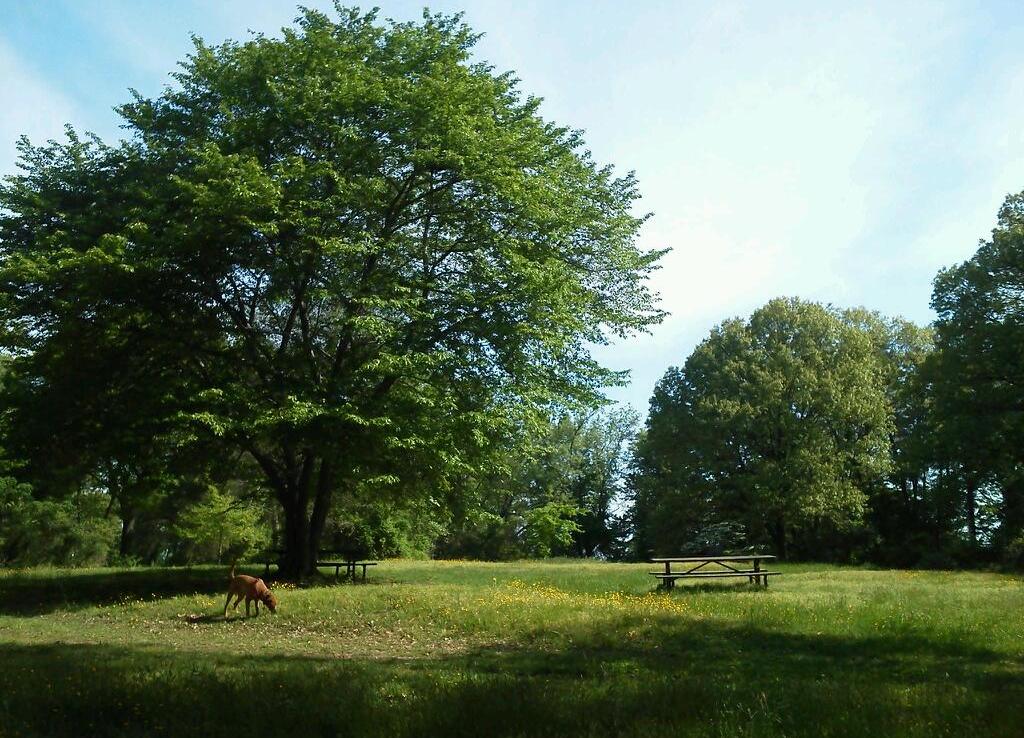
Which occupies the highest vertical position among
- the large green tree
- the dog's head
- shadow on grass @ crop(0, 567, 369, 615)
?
the large green tree

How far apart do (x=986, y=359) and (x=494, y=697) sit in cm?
3387

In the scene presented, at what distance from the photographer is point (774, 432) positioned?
5075 cm

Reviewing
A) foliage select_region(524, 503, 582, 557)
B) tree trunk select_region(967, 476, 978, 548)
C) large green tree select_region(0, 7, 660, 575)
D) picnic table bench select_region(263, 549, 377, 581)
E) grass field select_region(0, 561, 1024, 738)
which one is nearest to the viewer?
grass field select_region(0, 561, 1024, 738)

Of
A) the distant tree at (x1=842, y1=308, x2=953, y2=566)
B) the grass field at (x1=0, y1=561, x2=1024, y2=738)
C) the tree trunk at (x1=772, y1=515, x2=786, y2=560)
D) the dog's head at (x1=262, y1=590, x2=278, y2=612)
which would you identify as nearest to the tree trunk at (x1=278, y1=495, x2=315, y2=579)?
the grass field at (x1=0, y1=561, x2=1024, y2=738)

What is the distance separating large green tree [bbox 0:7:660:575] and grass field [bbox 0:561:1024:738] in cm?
459

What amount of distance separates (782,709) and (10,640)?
13.7 meters

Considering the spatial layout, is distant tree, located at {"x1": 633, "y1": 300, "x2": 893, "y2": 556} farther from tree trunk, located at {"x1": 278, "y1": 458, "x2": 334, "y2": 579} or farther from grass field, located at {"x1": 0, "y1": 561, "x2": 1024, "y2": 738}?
tree trunk, located at {"x1": 278, "y1": 458, "x2": 334, "y2": 579}

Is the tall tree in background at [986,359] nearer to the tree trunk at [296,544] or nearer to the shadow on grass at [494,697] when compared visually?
the shadow on grass at [494,697]

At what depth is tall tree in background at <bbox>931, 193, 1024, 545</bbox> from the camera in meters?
33.8

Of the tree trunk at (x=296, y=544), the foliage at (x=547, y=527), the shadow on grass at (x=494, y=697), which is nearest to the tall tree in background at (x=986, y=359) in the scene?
the shadow on grass at (x=494, y=697)

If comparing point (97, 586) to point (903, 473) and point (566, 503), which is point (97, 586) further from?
point (566, 503)

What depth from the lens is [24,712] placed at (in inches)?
296

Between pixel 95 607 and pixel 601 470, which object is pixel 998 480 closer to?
pixel 95 607

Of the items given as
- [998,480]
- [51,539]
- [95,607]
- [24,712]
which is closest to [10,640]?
[95,607]
